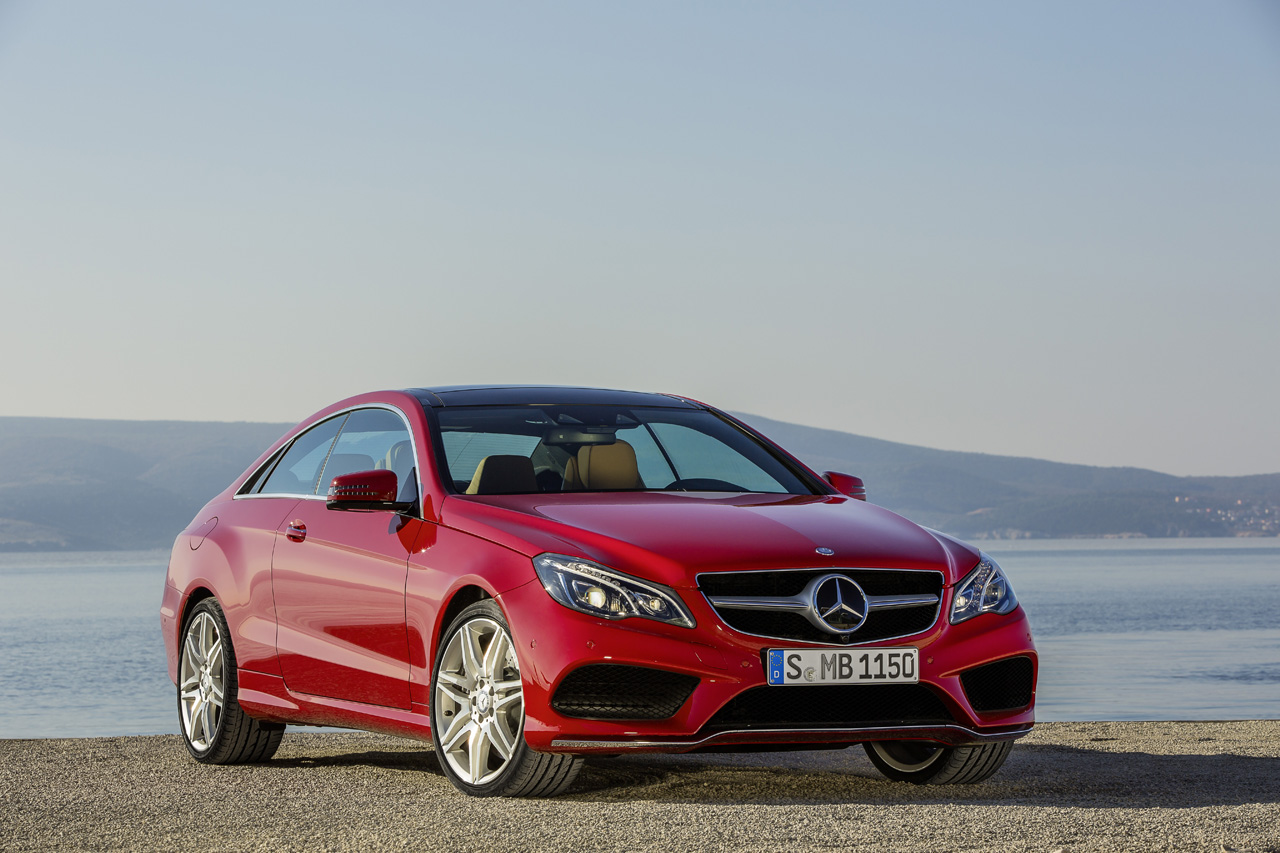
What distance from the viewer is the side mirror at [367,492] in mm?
6320

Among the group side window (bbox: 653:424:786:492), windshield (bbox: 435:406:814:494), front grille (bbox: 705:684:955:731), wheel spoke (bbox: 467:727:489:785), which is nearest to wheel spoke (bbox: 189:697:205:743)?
windshield (bbox: 435:406:814:494)

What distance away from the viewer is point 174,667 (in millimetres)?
8258

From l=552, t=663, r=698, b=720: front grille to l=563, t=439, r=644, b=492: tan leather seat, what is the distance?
1.33 meters

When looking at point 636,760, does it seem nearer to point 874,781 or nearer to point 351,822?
point 874,781

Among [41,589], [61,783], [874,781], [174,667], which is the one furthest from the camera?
[41,589]

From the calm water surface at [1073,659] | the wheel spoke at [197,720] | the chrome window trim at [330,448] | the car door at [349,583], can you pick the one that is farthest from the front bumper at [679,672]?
the calm water surface at [1073,659]

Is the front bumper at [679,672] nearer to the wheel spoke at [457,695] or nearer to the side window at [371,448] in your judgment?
the wheel spoke at [457,695]

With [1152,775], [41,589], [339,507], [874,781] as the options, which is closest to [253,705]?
[339,507]

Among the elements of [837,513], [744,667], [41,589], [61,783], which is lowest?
[41,589]

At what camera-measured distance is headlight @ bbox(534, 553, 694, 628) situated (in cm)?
532

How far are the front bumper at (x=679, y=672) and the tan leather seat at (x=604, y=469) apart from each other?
45.9 inches

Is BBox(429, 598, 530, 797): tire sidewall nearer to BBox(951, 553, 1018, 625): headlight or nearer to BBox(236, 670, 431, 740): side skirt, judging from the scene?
BBox(236, 670, 431, 740): side skirt

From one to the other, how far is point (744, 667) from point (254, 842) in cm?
162

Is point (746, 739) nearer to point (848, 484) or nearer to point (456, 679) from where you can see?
point (456, 679)
